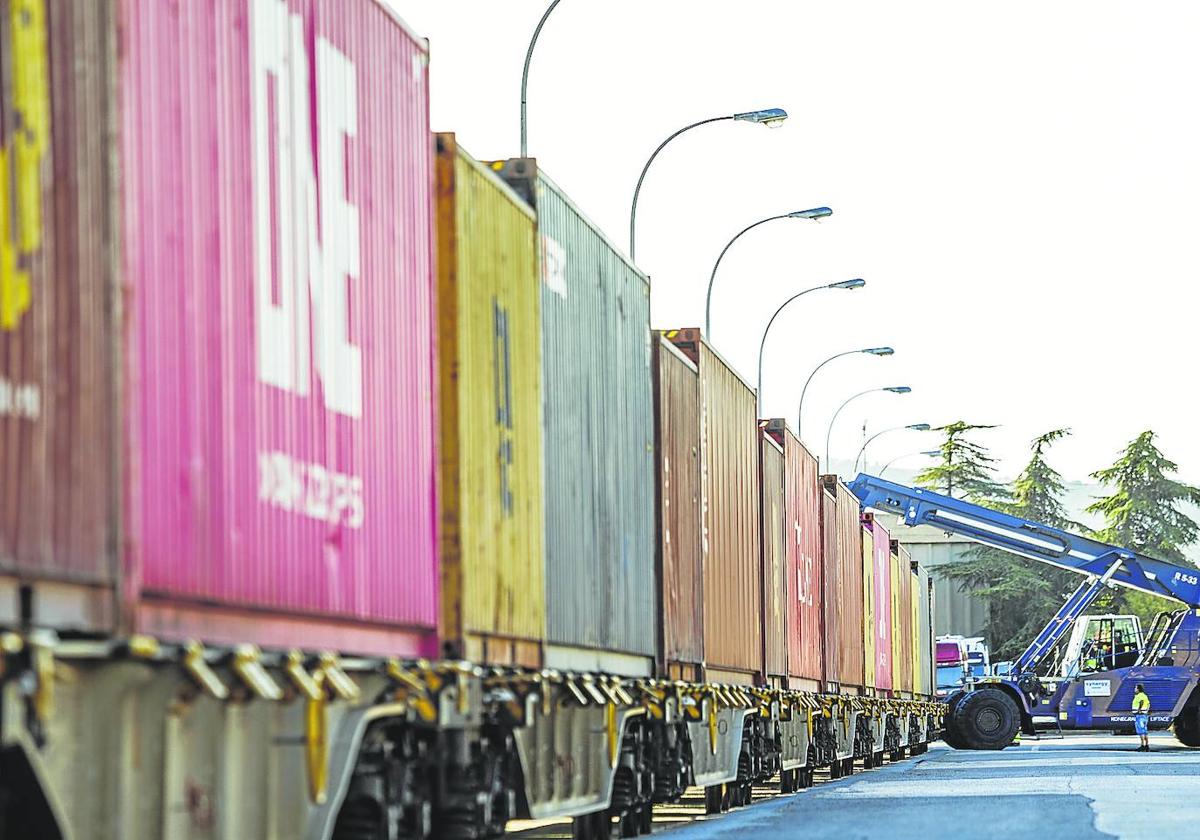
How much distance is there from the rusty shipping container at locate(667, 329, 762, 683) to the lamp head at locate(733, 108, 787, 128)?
307 cm

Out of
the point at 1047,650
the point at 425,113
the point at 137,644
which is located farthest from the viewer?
the point at 1047,650

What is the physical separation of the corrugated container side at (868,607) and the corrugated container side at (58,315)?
32452 millimetres

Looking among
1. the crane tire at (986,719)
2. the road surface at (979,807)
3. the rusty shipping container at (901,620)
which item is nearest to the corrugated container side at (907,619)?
the rusty shipping container at (901,620)

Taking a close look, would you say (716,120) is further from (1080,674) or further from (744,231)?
(1080,674)

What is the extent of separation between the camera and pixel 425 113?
12219 millimetres

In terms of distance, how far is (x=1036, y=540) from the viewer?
155 feet

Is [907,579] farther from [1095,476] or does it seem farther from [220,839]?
[1095,476]

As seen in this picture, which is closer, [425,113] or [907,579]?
[425,113]

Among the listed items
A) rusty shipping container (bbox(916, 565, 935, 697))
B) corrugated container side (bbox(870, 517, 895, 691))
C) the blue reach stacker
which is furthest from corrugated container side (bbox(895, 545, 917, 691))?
corrugated container side (bbox(870, 517, 895, 691))

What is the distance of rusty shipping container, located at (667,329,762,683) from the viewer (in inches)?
878

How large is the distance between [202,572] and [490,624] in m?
4.66

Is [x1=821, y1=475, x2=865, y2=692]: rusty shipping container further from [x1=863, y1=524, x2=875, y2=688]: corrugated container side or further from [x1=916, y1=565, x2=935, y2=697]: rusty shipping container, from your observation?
[x1=916, y1=565, x2=935, y2=697]: rusty shipping container

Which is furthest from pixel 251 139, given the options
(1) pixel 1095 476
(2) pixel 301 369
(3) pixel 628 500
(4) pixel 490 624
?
(1) pixel 1095 476

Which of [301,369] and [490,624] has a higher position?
[301,369]
